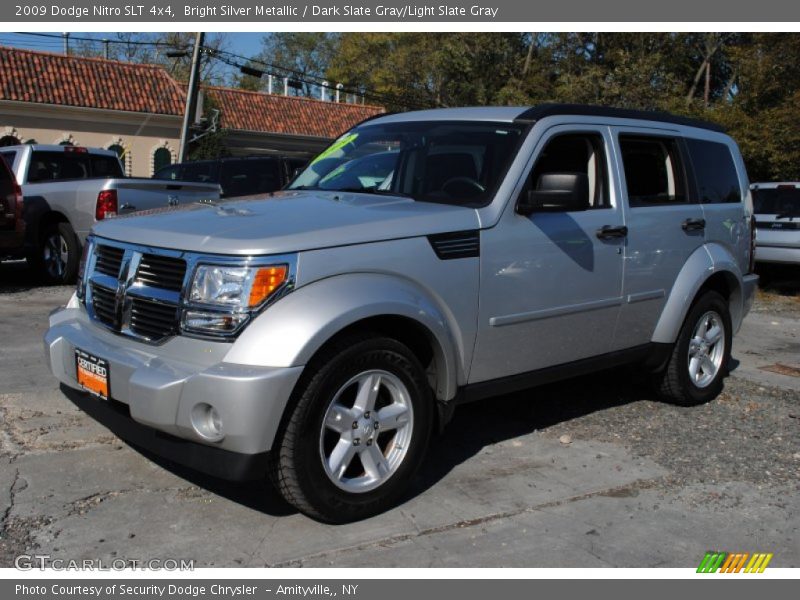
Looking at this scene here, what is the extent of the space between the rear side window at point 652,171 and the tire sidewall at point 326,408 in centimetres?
219

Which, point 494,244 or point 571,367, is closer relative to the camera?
point 494,244

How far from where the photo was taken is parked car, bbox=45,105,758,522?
3.57 m

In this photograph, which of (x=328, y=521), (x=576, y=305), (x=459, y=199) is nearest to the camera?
(x=328, y=521)

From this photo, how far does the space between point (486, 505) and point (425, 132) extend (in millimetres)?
2275

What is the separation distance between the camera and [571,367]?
199 inches

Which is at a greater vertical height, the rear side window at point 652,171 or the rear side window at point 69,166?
the rear side window at point 652,171

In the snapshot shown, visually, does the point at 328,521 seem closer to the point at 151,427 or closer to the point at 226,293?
the point at 151,427

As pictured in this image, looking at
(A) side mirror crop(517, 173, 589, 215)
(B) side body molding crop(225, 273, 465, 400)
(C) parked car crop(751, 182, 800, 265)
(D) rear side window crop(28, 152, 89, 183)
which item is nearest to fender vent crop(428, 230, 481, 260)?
(B) side body molding crop(225, 273, 465, 400)

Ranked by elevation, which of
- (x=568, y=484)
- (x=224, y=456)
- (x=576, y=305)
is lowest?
(x=568, y=484)

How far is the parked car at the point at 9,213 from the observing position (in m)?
9.80

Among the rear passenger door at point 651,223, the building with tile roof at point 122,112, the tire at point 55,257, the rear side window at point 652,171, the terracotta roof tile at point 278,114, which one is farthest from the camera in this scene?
the terracotta roof tile at point 278,114

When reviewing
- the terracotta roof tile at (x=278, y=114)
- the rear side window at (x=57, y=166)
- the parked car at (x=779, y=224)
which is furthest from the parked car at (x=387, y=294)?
the terracotta roof tile at (x=278, y=114)

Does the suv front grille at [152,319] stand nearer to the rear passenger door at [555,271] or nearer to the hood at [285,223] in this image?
the hood at [285,223]

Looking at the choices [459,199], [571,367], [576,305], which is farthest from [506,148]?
[571,367]
